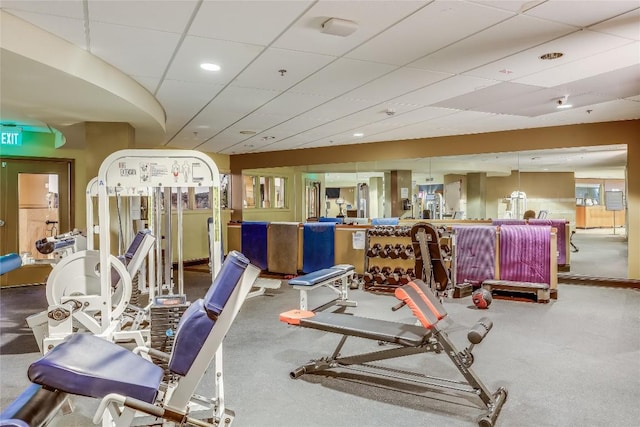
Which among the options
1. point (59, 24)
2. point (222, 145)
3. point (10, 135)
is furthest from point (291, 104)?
point (10, 135)

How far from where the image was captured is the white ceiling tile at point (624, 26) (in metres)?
3.26

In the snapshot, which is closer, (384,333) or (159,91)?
(384,333)

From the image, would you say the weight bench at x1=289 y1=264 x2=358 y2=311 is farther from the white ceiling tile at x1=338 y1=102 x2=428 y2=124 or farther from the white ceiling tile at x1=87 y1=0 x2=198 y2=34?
the white ceiling tile at x1=87 y1=0 x2=198 y2=34

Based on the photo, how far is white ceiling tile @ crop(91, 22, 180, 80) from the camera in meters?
3.48

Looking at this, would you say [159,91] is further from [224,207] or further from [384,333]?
[224,207]

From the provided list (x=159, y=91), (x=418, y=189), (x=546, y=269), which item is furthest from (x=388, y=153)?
(x=159, y=91)

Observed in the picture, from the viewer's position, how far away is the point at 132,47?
3.80 metres

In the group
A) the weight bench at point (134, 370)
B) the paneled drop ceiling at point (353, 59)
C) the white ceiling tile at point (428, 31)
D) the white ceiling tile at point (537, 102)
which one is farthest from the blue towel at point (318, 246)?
the weight bench at point (134, 370)

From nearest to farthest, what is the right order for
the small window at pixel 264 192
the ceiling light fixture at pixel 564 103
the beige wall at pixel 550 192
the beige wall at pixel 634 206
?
the ceiling light fixture at pixel 564 103, the beige wall at pixel 634 206, the beige wall at pixel 550 192, the small window at pixel 264 192

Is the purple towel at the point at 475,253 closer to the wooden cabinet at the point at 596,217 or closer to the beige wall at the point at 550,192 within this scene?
the beige wall at the point at 550,192

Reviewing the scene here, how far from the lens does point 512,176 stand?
33.2 ft

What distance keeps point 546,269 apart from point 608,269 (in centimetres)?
304

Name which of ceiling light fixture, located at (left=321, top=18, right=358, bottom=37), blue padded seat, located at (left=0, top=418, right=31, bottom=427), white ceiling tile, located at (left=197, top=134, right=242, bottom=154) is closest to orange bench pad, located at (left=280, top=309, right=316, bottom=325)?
blue padded seat, located at (left=0, top=418, right=31, bottom=427)

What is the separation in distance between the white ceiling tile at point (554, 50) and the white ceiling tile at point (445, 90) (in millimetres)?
195
